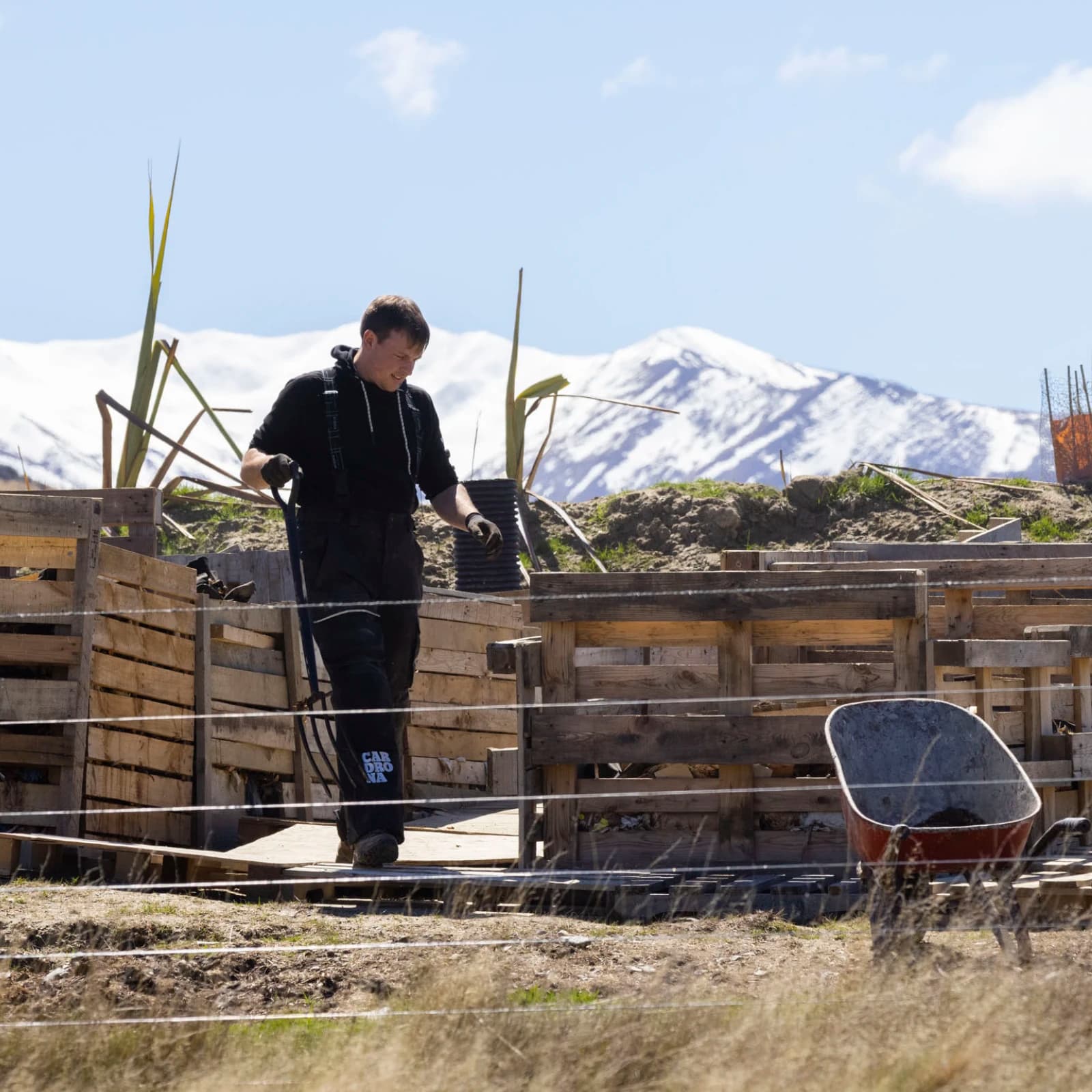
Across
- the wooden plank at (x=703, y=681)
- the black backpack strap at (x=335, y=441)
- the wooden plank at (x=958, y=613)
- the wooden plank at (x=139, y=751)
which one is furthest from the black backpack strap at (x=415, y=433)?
the wooden plank at (x=958, y=613)

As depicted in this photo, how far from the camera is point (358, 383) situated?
686 cm

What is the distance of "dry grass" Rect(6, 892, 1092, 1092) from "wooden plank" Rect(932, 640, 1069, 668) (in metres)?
1.96

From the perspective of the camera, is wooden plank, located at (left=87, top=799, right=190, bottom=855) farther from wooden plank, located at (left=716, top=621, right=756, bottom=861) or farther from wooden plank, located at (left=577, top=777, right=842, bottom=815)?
wooden plank, located at (left=716, top=621, right=756, bottom=861)

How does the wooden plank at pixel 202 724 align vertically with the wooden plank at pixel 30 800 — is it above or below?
above

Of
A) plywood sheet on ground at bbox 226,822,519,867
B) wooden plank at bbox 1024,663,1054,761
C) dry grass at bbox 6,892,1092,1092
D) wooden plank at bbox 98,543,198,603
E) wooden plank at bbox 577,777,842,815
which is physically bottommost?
dry grass at bbox 6,892,1092,1092

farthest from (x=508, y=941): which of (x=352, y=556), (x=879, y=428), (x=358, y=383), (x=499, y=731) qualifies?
(x=879, y=428)

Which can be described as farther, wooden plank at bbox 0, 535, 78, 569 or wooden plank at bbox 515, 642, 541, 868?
wooden plank at bbox 0, 535, 78, 569

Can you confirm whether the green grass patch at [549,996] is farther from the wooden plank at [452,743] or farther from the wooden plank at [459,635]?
the wooden plank at [459,635]

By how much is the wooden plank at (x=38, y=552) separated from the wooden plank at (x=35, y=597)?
3.4 inches

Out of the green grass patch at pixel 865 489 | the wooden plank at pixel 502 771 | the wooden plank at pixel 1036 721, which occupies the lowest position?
the wooden plank at pixel 502 771

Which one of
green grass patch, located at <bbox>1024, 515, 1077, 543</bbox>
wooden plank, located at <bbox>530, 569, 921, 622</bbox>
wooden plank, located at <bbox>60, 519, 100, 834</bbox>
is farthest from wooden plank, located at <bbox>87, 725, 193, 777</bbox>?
green grass patch, located at <bbox>1024, 515, 1077, 543</bbox>

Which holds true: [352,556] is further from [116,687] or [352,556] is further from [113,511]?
[113,511]

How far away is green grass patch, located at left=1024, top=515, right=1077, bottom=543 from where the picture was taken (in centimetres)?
1745

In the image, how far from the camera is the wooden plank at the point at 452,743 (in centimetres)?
995
